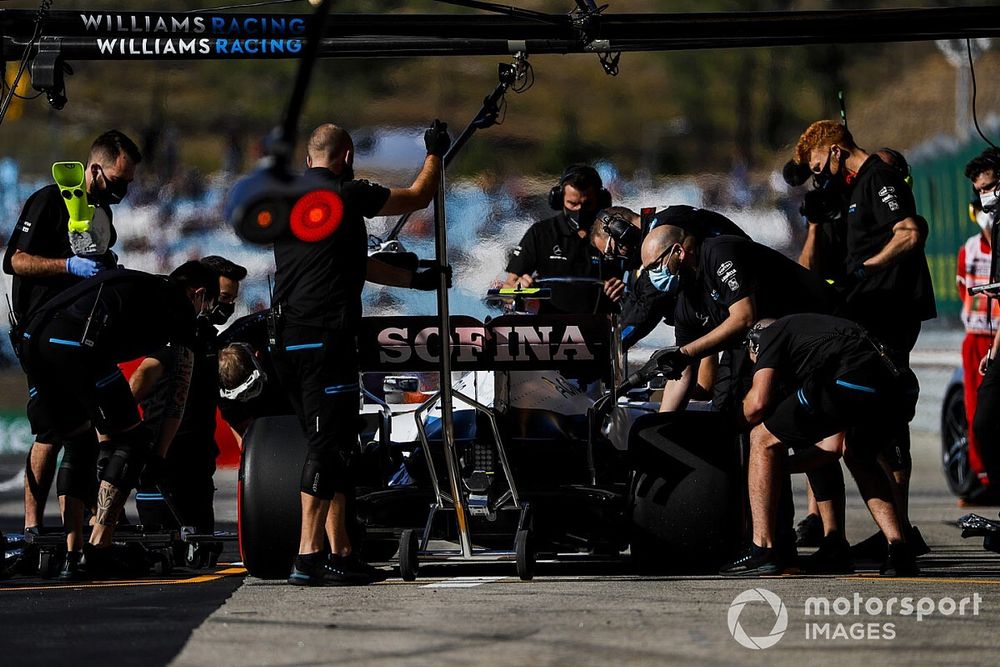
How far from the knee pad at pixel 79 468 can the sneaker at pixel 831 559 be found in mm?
3081

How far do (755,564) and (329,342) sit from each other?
1.92m

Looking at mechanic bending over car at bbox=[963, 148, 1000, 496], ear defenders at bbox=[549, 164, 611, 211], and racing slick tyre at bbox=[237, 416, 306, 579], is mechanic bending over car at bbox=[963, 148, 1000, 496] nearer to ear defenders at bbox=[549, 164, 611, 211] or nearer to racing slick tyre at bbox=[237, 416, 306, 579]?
ear defenders at bbox=[549, 164, 611, 211]

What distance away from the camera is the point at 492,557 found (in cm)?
733

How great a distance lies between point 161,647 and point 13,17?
3942mm

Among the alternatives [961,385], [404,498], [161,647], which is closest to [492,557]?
[404,498]

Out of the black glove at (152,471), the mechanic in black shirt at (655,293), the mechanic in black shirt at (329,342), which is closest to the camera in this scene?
the mechanic in black shirt at (329,342)

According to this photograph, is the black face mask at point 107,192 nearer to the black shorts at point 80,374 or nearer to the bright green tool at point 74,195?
the bright green tool at point 74,195

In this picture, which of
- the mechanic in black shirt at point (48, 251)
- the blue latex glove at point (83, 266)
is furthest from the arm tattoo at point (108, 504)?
the blue latex glove at point (83, 266)

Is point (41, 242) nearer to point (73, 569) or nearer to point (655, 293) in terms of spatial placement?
point (73, 569)

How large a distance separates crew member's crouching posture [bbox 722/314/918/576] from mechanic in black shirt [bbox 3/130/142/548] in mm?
2855

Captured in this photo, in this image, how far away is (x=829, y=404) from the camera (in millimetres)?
7555

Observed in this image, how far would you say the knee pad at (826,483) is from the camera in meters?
8.45

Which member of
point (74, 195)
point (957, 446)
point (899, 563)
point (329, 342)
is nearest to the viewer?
point (329, 342)
